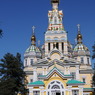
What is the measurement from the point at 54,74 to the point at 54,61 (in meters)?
8.41

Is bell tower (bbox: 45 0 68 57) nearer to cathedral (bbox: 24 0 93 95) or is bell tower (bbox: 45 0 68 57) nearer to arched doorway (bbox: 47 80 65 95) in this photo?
cathedral (bbox: 24 0 93 95)

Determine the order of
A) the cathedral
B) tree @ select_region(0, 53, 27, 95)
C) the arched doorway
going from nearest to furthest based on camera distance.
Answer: tree @ select_region(0, 53, 27, 95) → the arched doorway → the cathedral

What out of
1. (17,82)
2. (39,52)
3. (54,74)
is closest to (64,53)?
(39,52)

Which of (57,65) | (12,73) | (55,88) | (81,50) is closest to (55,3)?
(81,50)

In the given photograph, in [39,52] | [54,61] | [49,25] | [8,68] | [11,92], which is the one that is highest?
[49,25]

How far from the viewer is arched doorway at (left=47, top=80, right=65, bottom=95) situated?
46031 mm

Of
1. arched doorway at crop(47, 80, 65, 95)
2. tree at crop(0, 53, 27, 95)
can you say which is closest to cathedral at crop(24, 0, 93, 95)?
arched doorway at crop(47, 80, 65, 95)

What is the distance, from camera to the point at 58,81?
46500 millimetres

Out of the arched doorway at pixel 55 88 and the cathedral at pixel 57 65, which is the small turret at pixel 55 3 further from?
the arched doorway at pixel 55 88

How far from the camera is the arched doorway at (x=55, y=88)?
4603cm

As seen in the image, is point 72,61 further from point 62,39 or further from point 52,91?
point 52,91

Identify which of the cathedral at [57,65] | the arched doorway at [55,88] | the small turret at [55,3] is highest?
the small turret at [55,3]

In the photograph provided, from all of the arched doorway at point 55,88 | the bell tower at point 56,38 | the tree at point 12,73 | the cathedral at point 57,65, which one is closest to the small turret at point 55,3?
the cathedral at point 57,65

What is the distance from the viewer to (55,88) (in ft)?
152
